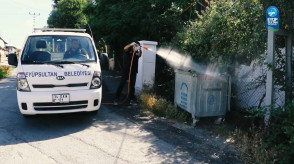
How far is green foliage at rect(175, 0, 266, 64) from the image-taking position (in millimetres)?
4504

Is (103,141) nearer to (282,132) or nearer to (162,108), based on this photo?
(162,108)

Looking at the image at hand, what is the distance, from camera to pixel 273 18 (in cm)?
389

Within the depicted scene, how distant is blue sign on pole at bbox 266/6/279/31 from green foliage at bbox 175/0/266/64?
40 centimetres

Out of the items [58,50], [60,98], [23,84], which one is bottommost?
[60,98]

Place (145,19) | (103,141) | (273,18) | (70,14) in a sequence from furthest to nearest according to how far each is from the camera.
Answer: (70,14), (145,19), (103,141), (273,18)

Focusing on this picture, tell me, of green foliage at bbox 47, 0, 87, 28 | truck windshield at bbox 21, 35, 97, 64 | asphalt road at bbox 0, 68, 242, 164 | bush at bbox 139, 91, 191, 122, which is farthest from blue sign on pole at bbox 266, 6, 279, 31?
green foliage at bbox 47, 0, 87, 28

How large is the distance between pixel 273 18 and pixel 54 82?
4.03 m

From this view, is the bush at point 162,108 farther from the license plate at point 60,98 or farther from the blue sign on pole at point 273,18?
the blue sign on pole at point 273,18

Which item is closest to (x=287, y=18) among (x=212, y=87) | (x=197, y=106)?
(x=212, y=87)

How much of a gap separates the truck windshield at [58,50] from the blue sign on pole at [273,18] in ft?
12.1

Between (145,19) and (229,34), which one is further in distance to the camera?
(145,19)

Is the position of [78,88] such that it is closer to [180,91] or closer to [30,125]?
[30,125]

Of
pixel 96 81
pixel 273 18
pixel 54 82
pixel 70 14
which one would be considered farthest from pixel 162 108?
pixel 70 14

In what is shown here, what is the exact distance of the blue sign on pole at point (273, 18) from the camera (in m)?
3.85
